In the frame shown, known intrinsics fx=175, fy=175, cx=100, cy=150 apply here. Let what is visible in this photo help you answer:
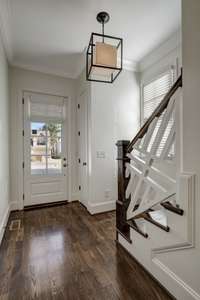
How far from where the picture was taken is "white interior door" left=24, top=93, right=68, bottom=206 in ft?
12.7

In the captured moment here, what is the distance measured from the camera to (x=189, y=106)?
1371mm

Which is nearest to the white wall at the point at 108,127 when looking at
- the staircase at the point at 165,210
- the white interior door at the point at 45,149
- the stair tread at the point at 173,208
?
the white interior door at the point at 45,149

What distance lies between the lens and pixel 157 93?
11.5 ft

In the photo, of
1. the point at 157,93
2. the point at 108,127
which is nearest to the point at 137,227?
the point at 108,127

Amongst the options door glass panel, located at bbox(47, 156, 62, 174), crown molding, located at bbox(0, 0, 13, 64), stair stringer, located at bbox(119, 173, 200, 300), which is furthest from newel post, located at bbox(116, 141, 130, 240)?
crown molding, located at bbox(0, 0, 13, 64)

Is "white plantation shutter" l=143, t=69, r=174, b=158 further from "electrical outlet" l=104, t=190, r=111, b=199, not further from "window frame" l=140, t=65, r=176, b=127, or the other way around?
"electrical outlet" l=104, t=190, r=111, b=199

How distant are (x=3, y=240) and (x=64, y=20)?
3.30m

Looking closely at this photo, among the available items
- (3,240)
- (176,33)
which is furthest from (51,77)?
(3,240)

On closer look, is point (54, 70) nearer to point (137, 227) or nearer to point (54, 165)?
point (54, 165)

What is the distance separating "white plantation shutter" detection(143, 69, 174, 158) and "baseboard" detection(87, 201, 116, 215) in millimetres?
1408

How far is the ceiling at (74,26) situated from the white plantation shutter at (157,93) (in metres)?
0.60

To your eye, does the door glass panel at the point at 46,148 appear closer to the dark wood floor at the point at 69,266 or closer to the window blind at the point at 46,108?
the window blind at the point at 46,108

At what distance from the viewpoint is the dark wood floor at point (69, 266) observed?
1606mm

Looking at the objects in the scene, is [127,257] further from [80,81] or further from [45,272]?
[80,81]
